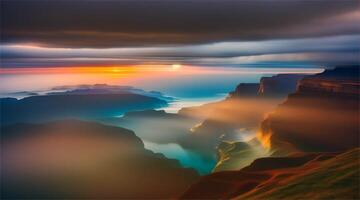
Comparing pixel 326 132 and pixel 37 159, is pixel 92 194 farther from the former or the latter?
pixel 326 132

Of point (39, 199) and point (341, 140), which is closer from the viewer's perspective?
point (39, 199)

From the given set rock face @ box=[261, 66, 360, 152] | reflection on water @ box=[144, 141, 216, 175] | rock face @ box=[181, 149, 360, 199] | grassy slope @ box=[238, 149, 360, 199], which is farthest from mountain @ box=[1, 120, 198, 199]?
grassy slope @ box=[238, 149, 360, 199]

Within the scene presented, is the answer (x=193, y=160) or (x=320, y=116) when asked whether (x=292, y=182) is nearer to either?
(x=320, y=116)

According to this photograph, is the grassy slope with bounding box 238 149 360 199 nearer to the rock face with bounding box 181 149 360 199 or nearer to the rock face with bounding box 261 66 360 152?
the rock face with bounding box 181 149 360 199

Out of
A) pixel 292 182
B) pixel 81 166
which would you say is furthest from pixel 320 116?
pixel 292 182

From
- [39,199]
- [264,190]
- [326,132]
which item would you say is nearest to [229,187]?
[264,190]
